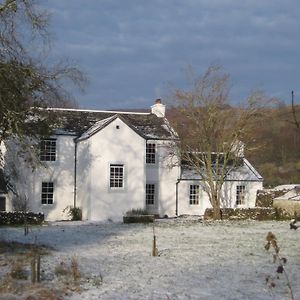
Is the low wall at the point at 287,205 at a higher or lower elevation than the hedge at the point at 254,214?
higher

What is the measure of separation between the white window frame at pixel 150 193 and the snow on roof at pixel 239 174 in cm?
249

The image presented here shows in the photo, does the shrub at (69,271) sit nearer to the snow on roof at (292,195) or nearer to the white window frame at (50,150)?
the white window frame at (50,150)

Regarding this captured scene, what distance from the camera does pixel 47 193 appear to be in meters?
38.2

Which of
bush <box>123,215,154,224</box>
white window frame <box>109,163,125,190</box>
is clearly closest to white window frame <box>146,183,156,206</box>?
white window frame <box>109,163,125,190</box>

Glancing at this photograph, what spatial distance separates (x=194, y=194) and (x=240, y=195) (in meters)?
3.87

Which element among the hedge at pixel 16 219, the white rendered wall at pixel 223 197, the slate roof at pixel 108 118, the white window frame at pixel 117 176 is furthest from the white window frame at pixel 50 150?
the white rendered wall at pixel 223 197

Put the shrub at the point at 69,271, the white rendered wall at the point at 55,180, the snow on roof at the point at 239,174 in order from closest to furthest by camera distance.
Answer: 1. the shrub at the point at 69,271
2. the white rendered wall at the point at 55,180
3. the snow on roof at the point at 239,174

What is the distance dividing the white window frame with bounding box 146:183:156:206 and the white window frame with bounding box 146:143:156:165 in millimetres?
1661

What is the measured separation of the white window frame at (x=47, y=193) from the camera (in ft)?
125

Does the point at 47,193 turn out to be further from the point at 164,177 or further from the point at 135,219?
the point at 164,177

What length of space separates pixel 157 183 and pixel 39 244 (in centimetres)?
2158

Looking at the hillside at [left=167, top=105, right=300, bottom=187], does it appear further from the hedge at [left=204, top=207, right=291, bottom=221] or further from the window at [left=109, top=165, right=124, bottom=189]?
the window at [left=109, top=165, right=124, bottom=189]

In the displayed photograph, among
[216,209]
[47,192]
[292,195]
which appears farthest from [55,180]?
[292,195]

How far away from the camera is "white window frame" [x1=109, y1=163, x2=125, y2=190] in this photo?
37.6 meters
